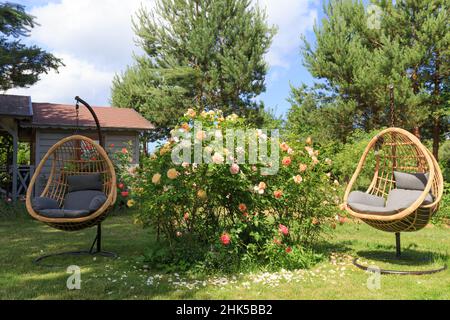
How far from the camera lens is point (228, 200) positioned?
14.3ft

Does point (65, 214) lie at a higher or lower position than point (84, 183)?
lower

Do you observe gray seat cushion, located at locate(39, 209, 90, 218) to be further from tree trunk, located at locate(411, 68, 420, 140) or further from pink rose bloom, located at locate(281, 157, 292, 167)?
tree trunk, located at locate(411, 68, 420, 140)

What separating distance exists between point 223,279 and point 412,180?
8.56 feet

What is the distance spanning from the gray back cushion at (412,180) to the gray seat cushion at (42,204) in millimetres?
4227

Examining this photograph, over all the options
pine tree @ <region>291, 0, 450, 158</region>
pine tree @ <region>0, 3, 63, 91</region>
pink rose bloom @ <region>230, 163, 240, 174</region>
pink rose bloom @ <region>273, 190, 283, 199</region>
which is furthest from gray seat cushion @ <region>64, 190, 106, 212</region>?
pine tree @ <region>291, 0, 450, 158</region>

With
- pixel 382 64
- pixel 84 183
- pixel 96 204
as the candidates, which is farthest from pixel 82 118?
pixel 382 64

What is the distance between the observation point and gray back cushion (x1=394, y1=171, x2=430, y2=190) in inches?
190

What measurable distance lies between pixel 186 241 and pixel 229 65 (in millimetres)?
13461

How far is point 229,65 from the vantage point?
16984mm

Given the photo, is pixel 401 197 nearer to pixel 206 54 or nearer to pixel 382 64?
pixel 382 64

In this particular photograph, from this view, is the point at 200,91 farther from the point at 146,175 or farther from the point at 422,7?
the point at 146,175

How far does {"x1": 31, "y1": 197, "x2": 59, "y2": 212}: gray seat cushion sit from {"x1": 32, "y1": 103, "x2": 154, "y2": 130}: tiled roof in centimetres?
732

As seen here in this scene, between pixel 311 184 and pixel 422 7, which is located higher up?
pixel 422 7

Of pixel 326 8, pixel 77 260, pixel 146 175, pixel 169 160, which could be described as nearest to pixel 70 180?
pixel 77 260
